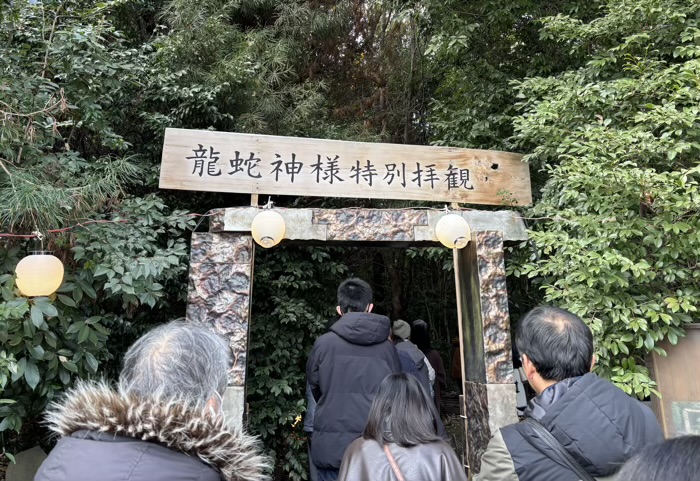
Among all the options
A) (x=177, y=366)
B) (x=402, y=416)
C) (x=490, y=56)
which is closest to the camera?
(x=177, y=366)

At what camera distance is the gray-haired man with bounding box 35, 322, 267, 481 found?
1.10 m

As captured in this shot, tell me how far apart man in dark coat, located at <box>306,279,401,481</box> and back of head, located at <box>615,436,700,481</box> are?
83.0 inches

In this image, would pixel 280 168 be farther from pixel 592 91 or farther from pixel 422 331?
pixel 592 91

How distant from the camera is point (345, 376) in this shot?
116 inches

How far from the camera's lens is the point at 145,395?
50.0 inches

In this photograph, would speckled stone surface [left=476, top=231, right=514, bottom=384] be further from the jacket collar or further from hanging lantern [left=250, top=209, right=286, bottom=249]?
the jacket collar

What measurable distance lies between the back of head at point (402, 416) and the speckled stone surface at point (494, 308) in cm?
227

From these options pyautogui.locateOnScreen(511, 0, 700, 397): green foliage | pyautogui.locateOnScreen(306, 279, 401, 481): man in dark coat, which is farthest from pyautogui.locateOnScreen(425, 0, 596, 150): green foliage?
pyautogui.locateOnScreen(306, 279, 401, 481): man in dark coat

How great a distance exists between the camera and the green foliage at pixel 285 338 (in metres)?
4.87

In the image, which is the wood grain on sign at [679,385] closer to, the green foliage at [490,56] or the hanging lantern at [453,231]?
the hanging lantern at [453,231]

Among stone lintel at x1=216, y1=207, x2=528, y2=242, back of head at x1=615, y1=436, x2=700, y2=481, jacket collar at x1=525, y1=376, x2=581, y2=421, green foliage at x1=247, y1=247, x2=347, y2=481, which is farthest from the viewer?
green foliage at x1=247, y1=247, x2=347, y2=481

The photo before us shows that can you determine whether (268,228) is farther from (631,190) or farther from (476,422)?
(631,190)

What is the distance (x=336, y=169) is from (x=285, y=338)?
6.52ft

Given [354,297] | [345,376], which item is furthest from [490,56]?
[345,376]
